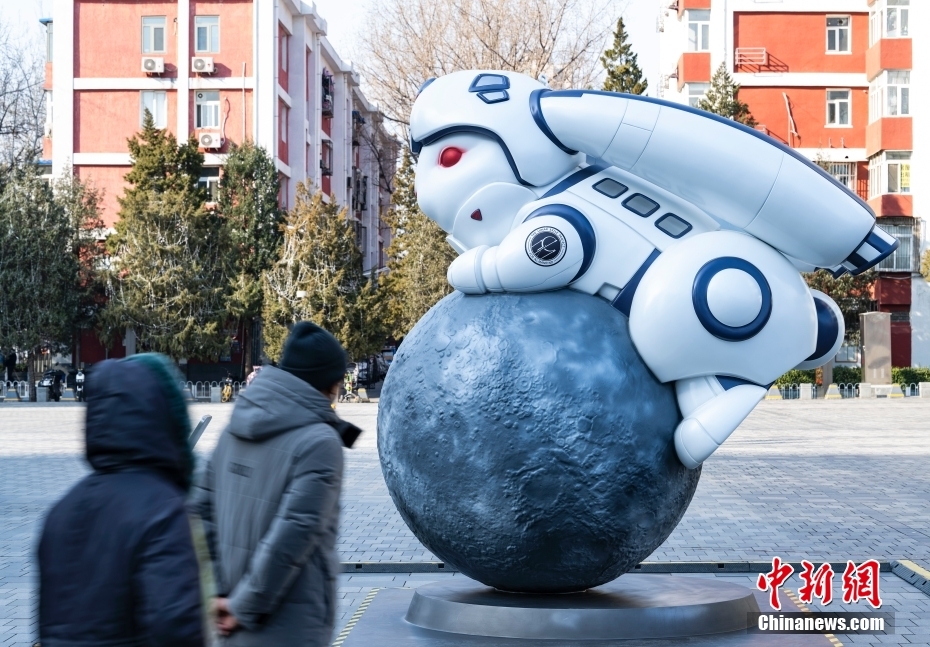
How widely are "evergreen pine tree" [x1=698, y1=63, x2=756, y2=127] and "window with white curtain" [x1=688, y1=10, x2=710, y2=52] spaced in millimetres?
4417

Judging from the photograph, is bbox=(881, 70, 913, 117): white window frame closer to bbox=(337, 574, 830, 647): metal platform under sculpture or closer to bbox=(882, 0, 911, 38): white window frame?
bbox=(882, 0, 911, 38): white window frame

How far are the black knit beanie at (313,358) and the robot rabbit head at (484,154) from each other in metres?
2.95

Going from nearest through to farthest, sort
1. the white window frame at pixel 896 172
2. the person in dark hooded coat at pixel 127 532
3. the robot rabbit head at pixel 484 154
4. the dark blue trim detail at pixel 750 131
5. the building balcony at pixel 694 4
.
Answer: the person in dark hooded coat at pixel 127 532
the dark blue trim detail at pixel 750 131
the robot rabbit head at pixel 484 154
the white window frame at pixel 896 172
the building balcony at pixel 694 4

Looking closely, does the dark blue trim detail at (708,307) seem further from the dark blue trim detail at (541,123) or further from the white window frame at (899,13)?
the white window frame at (899,13)

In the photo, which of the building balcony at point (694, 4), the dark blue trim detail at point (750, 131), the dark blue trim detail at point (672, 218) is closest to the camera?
the dark blue trim detail at point (750, 131)

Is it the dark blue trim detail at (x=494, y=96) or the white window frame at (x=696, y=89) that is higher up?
the white window frame at (x=696, y=89)

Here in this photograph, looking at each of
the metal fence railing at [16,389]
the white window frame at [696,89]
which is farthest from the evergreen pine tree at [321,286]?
the white window frame at [696,89]

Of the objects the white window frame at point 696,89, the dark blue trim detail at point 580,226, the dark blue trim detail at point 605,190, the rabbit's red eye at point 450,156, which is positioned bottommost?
the dark blue trim detail at point 580,226

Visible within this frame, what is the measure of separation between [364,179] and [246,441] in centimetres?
6471

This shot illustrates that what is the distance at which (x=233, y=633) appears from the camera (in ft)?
13.6

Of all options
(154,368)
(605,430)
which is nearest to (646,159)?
(605,430)

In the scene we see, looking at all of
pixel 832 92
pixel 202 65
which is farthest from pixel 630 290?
pixel 832 92

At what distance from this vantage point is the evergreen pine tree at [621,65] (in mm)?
36969

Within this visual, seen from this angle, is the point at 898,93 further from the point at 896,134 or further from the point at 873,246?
the point at 873,246
